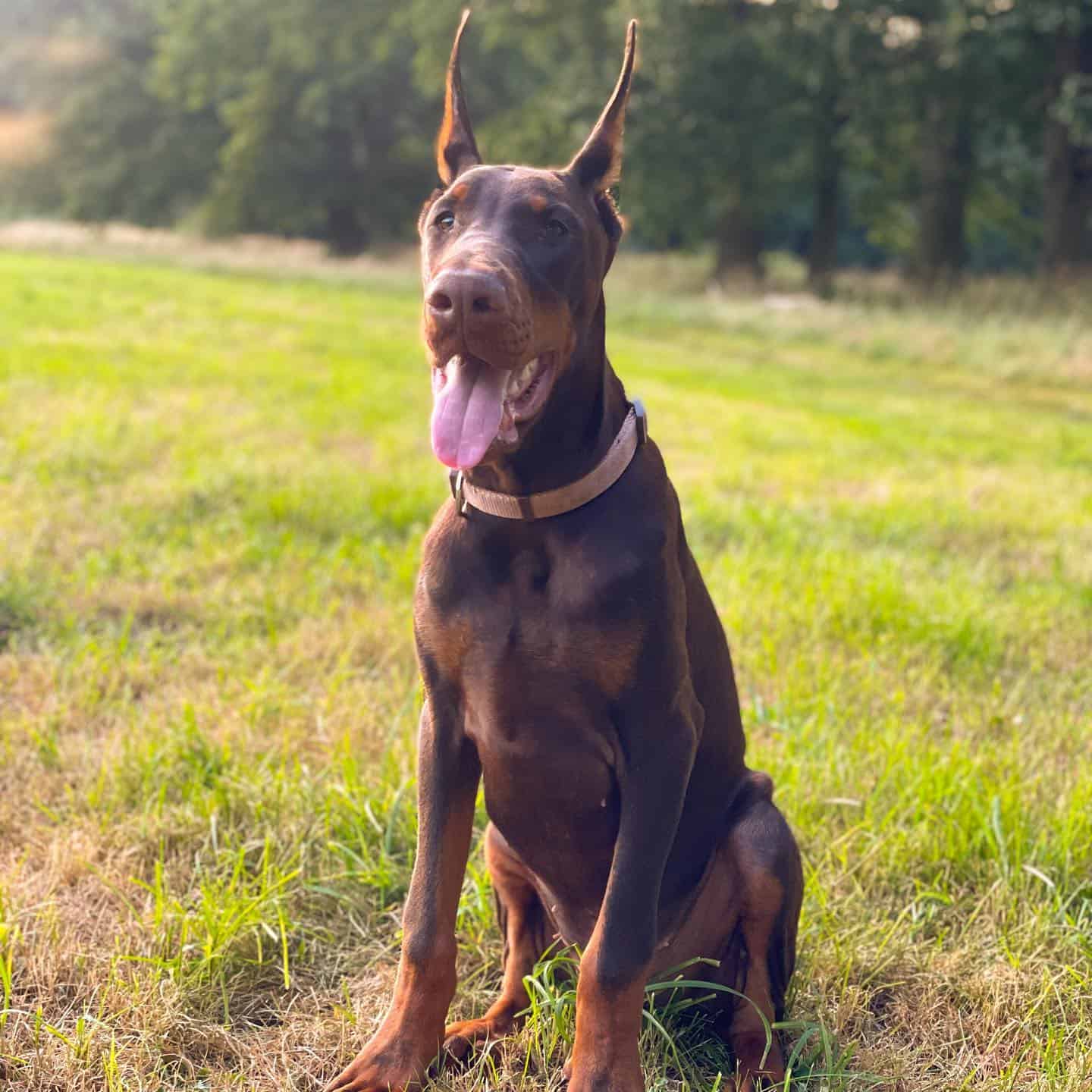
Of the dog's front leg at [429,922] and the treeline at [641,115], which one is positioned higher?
the treeline at [641,115]

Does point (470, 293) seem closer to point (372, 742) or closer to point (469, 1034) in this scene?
point (469, 1034)

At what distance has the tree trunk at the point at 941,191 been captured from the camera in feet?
67.6

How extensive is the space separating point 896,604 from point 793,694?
3.19 ft

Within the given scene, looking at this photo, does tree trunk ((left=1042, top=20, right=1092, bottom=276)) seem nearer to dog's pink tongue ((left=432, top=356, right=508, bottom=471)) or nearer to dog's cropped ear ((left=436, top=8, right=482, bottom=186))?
dog's cropped ear ((left=436, top=8, right=482, bottom=186))

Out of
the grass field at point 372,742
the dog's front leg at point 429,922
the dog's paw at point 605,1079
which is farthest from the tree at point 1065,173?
the dog's paw at point 605,1079

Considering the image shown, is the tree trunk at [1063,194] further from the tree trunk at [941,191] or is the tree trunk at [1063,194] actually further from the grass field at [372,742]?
the grass field at [372,742]

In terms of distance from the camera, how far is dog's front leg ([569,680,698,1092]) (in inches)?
70.6

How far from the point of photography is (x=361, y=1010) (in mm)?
2166

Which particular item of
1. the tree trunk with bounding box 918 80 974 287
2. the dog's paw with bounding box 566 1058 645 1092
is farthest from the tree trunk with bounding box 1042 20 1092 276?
the dog's paw with bounding box 566 1058 645 1092

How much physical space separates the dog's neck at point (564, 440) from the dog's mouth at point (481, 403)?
0.19ft

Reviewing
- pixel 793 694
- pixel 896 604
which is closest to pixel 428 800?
pixel 793 694

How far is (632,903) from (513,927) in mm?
518

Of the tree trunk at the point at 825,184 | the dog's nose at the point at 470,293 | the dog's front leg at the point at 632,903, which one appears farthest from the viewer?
the tree trunk at the point at 825,184

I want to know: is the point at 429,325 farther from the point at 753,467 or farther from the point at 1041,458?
the point at 1041,458
